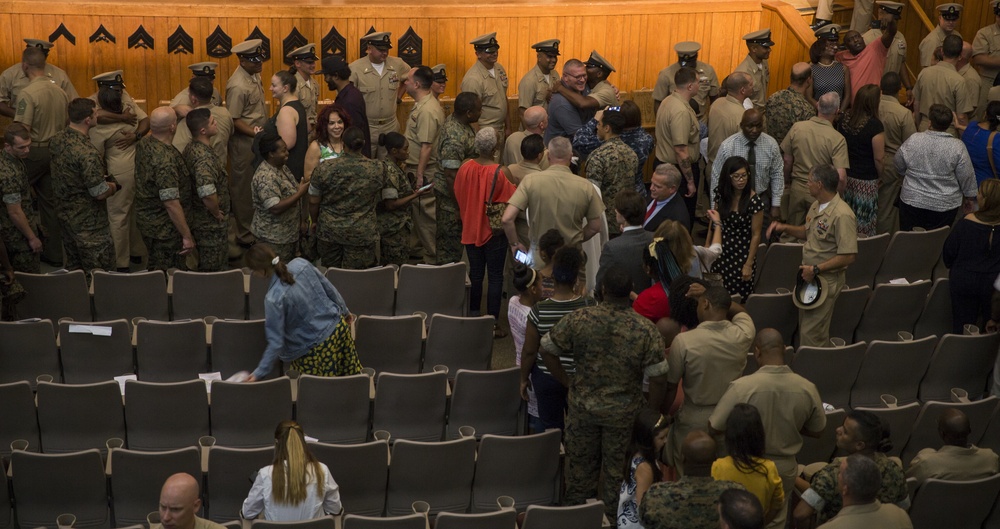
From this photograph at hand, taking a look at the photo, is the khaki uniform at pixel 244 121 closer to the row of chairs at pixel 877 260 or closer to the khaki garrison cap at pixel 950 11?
the row of chairs at pixel 877 260

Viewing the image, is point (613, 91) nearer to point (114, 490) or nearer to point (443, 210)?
point (443, 210)

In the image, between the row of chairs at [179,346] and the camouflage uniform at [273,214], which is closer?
the row of chairs at [179,346]

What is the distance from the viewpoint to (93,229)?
845 centimetres

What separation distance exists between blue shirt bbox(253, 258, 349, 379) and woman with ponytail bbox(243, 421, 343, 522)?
1.20 m

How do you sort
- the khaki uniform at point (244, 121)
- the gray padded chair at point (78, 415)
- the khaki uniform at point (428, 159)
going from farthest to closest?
the khaki uniform at point (244, 121)
the khaki uniform at point (428, 159)
the gray padded chair at point (78, 415)

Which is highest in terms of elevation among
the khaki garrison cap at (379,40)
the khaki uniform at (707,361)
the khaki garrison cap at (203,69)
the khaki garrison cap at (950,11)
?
the khaki garrison cap at (950,11)

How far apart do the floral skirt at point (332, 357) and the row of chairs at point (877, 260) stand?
11.1ft

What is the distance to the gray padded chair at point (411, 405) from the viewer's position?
21.0 feet

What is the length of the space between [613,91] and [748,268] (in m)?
2.95

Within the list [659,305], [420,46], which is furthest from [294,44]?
[659,305]

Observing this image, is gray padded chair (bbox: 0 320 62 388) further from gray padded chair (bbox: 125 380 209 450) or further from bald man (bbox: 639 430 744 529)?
bald man (bbox: 639 430 744 529)

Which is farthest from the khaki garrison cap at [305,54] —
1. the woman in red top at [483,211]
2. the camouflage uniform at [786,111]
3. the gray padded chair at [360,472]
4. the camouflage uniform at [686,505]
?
the camouflage uniform at [686,505]

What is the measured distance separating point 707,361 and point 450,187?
3.46m

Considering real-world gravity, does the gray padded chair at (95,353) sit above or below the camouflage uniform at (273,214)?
below
